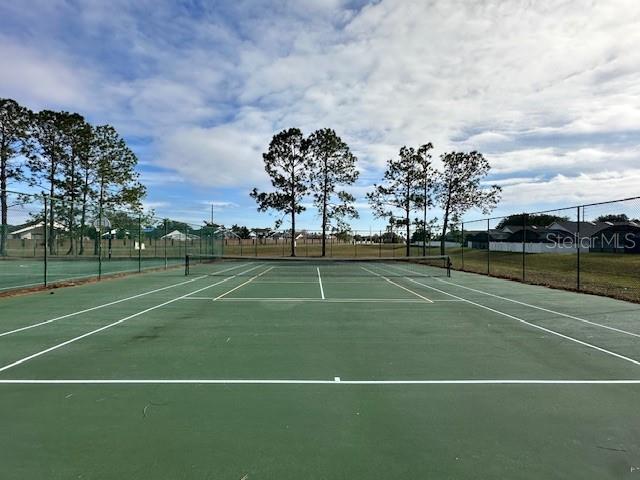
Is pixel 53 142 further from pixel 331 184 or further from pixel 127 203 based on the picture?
pixel 331 184

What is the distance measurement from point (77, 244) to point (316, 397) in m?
18.7

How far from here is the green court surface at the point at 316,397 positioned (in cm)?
314

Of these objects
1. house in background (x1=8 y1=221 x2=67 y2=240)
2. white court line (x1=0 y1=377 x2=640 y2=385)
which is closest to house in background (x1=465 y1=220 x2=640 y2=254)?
white court line (x1=0 y1=377 x2=640 y2=385)

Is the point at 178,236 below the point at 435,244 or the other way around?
the other way around

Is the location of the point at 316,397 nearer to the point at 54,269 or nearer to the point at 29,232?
the point at 54,269

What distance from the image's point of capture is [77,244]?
65.2 ft

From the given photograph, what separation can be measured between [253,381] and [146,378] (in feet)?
3.95

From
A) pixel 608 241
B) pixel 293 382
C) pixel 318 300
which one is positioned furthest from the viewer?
pixel 608 241

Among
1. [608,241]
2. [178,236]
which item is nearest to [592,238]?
[608,241]

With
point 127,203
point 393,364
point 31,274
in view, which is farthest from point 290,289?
point 127,203

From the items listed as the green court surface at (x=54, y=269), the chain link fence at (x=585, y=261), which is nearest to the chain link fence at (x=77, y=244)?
the green court surface at (x=54, y=269)

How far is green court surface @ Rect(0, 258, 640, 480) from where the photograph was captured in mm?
3137

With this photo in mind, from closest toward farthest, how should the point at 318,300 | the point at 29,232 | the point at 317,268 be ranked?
the point at 318,300 → the point at 29,232 → the point at 317,268

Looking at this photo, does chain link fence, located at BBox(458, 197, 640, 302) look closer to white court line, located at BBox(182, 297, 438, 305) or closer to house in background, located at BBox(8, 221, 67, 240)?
white court line, located at BBox(182, 297, 438, 305)
